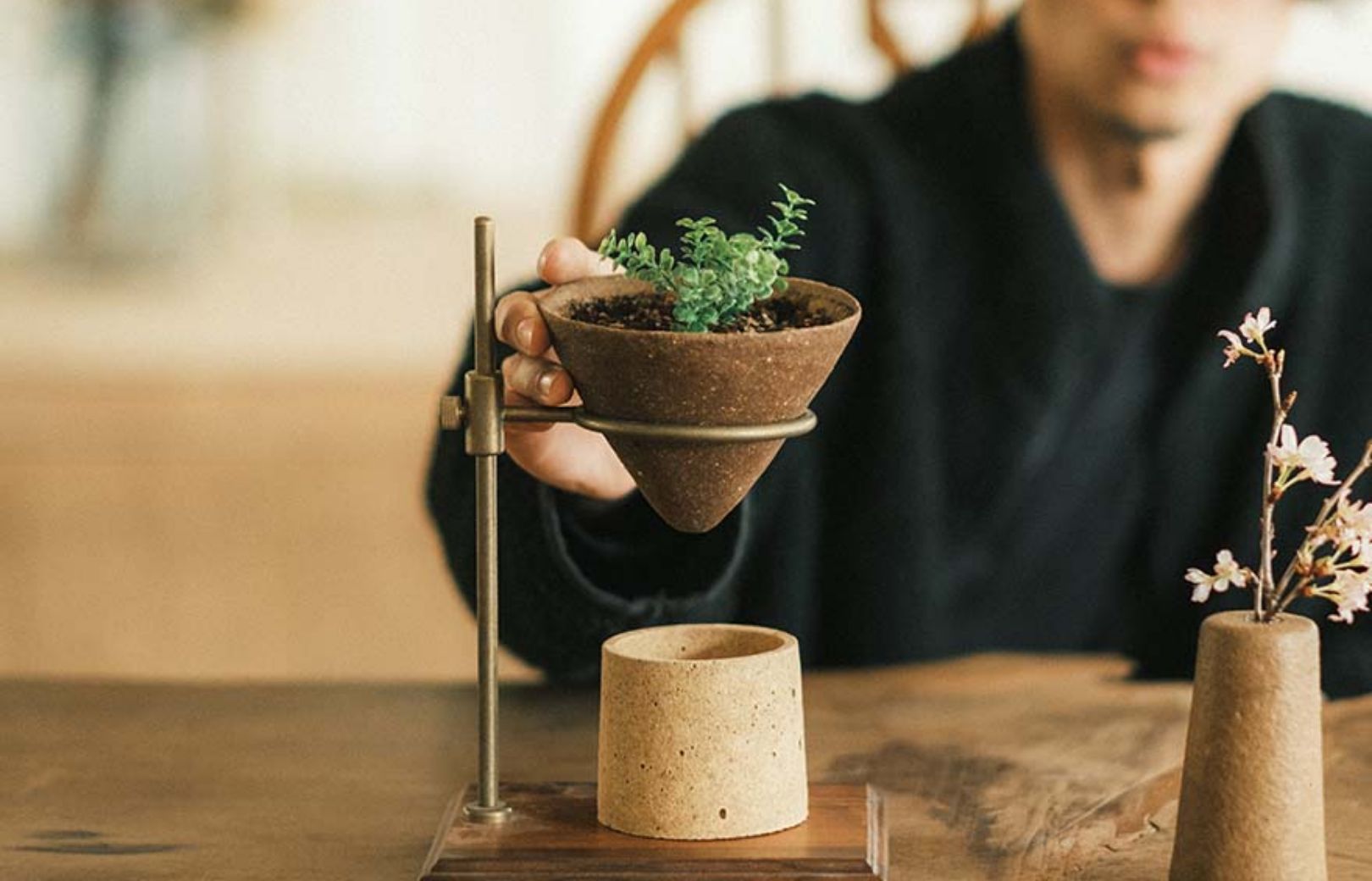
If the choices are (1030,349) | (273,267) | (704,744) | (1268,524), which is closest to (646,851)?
(704,744)

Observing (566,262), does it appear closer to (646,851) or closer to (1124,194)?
(646,851)

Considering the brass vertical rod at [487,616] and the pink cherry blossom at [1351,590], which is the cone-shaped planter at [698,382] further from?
the pink cherry blossom at [1351,590]

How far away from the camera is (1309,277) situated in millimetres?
1662

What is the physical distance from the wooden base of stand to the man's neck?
926 millimetres

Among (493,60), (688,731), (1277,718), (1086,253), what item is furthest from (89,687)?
(493,60)

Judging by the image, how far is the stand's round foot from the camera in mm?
828

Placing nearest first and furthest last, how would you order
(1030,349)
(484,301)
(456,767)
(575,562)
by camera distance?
(484,301)
(456,767)
(575,562)
(1030,349)

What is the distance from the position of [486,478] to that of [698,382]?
0.14 m

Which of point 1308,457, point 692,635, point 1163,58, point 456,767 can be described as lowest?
point 456,767

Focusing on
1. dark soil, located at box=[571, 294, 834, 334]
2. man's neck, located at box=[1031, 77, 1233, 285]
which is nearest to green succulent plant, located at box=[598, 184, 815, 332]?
dark soil, located at box=[571, 294, 834, 334]

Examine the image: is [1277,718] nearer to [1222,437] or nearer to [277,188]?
[1222,437]

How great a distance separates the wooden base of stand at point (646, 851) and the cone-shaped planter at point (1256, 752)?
15cm

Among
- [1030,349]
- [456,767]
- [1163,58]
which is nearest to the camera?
[456,767]

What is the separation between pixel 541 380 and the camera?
32.5 inches
